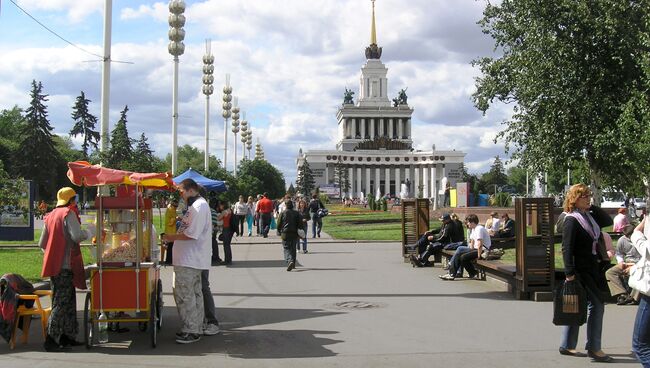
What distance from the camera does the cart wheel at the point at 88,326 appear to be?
8.13 metres

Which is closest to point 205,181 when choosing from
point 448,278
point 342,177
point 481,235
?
point 448,278

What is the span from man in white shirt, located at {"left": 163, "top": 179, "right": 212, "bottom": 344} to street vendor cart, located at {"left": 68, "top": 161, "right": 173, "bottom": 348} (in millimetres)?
321

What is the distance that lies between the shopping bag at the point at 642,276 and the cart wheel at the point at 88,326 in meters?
5.70

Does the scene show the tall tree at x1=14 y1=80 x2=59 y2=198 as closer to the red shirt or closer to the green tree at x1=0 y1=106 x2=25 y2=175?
the green tree at x1=0 y1=106 x2=25 y2=175

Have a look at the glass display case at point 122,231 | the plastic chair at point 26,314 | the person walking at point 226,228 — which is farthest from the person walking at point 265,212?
the plastic chair at point 26,314

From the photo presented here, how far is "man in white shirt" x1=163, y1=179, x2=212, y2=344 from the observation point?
8484 mm

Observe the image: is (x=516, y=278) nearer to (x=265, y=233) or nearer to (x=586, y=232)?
(x=586, y=232)

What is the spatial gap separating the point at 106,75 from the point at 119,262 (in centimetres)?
1528

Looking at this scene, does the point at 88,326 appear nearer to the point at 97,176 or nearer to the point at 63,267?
the point at 63,267

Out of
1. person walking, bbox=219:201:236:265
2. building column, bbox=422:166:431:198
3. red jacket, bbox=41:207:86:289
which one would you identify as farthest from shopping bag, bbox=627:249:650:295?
building column, bbox=422:166:431:198

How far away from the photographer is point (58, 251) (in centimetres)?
809

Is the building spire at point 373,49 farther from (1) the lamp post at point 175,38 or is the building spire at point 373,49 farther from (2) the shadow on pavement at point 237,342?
(2) the shadow on pavement at point 237,342

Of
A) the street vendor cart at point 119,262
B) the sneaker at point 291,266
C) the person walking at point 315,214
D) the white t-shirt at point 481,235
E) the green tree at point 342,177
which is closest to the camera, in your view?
the street vendor cart at point 119,262

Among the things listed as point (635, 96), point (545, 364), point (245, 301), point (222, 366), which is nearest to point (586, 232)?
point (545, 364)
